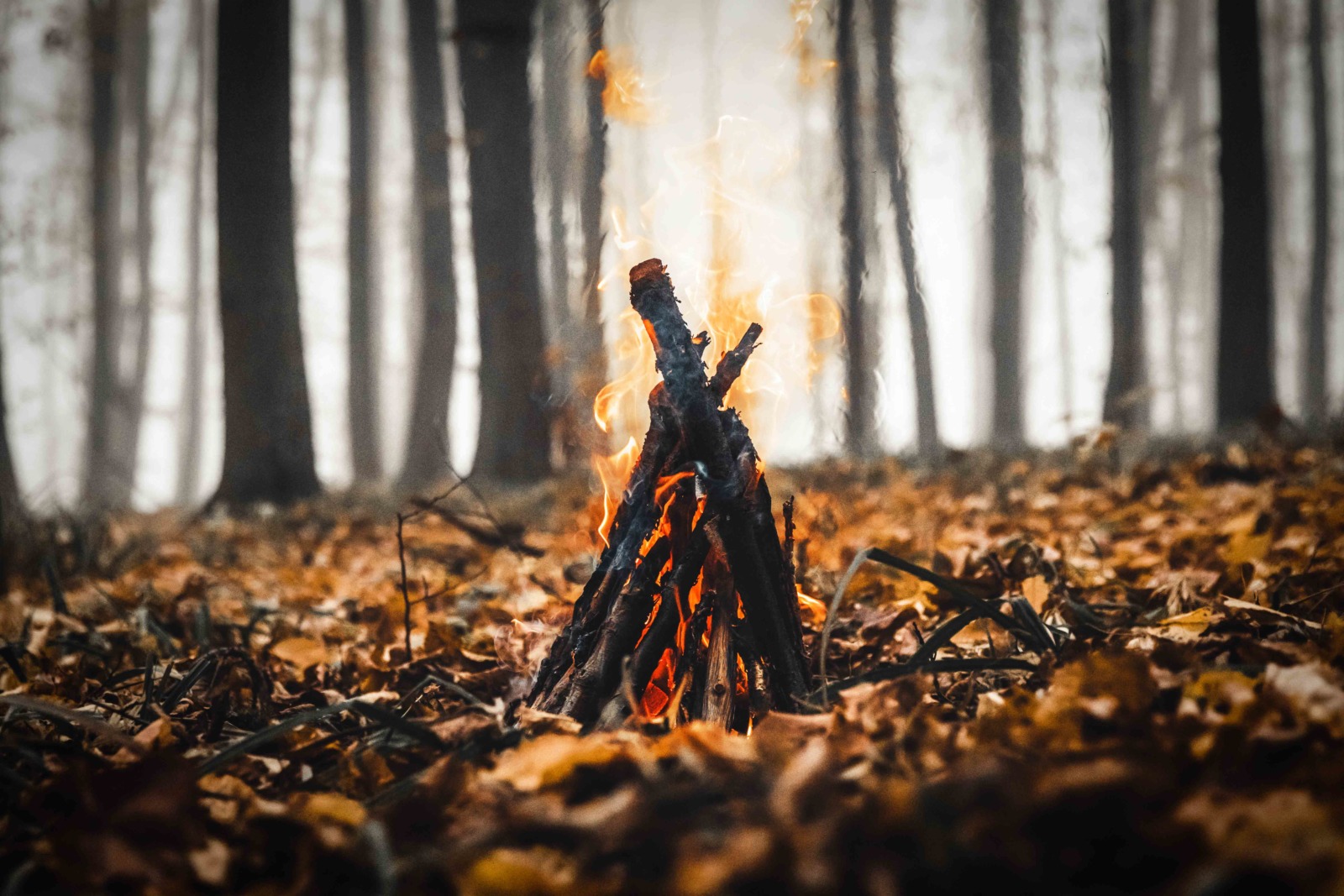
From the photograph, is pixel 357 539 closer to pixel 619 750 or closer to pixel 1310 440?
pixel 619 750

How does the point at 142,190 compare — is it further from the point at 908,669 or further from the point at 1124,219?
the point at 908,669

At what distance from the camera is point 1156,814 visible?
85 cm

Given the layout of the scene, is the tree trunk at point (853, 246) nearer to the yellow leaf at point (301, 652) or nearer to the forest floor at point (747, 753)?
the forest floor at point (747, 753)

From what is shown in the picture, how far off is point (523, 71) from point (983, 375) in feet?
83.9

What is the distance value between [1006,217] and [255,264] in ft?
39.5

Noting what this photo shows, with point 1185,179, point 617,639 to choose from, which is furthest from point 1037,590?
point 1185,179

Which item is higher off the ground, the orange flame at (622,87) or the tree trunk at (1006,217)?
the tree trunk at (1006,217)

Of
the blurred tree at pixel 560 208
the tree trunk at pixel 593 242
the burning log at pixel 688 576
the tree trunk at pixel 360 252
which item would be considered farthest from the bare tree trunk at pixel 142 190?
the burning log at pixel 688 576

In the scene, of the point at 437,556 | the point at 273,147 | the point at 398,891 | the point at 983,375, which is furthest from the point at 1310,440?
the point at 983,375

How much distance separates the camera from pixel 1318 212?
750 inches

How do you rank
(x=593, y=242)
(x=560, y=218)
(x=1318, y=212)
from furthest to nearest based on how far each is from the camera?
(x=1318, y=212) → (x=560, y=218) → (x=593, y=242)

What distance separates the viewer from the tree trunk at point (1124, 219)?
314 inches

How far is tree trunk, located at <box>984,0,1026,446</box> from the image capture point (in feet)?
41.0

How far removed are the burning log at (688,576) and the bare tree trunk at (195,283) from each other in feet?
83.5
